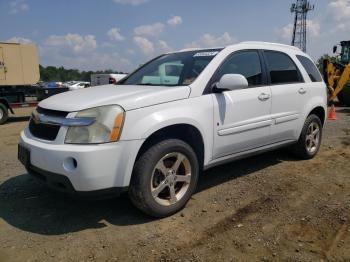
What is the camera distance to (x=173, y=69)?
14.6 ft

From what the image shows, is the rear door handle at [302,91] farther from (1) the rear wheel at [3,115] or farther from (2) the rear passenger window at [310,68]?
(1) the rear wheel at [3,115]

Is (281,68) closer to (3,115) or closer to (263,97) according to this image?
Answer: (263,97)

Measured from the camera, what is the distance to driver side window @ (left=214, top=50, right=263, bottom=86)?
4344 millimetres

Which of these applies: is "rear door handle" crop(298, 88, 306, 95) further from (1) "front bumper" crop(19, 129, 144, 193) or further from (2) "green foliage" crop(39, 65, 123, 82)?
(2) "green foliage" crop(39, 65, 123, 82)

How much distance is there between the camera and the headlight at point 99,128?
3.28m

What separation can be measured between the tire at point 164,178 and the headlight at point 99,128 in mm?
387

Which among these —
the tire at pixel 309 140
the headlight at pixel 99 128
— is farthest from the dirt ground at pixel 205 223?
the headlight at pixel 99 128

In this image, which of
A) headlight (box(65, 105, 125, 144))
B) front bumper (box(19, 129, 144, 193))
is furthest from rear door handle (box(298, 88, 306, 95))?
headlight (box(65, 105, 125, 144))

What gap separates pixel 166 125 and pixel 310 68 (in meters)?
3.25

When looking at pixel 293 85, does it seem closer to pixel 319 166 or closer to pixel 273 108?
pixel 273 108

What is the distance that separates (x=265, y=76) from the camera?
15.9ft

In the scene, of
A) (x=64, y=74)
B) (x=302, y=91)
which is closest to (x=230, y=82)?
(x=302, y=91)

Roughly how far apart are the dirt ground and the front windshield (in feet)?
4.51

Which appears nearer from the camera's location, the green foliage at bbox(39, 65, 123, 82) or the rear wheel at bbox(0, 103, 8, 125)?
the rear wheel at bbox(0, 103, 8, 125)
